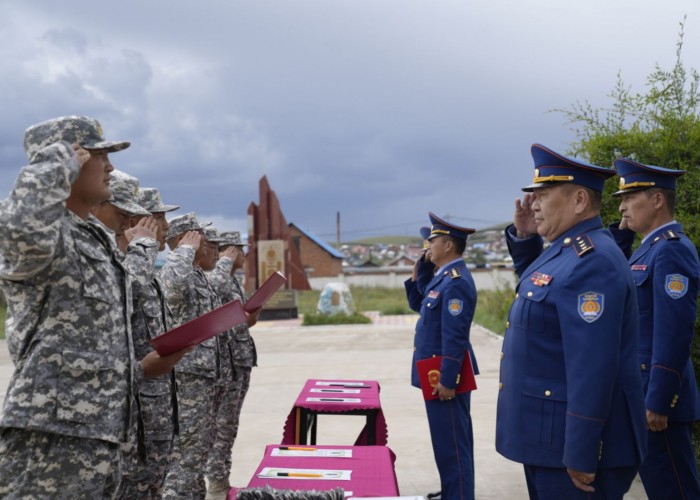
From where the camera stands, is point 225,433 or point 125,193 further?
point 225,433

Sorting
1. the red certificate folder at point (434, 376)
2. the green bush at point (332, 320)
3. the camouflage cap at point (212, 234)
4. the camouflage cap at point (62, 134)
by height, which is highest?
the camouflage cap at point (62, 134)

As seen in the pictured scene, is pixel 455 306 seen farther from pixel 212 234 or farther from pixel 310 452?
pixel 212 234

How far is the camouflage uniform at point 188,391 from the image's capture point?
4.35 meters

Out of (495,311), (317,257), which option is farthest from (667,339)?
(317,257)

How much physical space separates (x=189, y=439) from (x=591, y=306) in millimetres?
2838

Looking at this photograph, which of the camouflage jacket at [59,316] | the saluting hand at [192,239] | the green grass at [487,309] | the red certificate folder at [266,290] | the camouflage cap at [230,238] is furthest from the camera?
the green grass at [487,309]

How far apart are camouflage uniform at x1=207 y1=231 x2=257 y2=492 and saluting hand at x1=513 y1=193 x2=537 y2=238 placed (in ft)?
8.79

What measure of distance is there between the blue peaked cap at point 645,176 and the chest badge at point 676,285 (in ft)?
1.77

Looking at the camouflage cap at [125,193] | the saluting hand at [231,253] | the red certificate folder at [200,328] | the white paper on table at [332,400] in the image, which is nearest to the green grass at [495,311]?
the saluting hand at [231,253]

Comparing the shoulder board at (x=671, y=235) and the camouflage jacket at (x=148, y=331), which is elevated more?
the shoulder board at (x=671, y=235)

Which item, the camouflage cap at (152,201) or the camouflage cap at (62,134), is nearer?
the camouflage cap at (62,134)

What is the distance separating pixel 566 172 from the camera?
9.48 feet

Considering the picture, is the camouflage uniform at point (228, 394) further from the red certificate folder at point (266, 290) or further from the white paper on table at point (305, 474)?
the white paper on table at point (305, 474)

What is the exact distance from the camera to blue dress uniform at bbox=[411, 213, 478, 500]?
4617 millimetres
